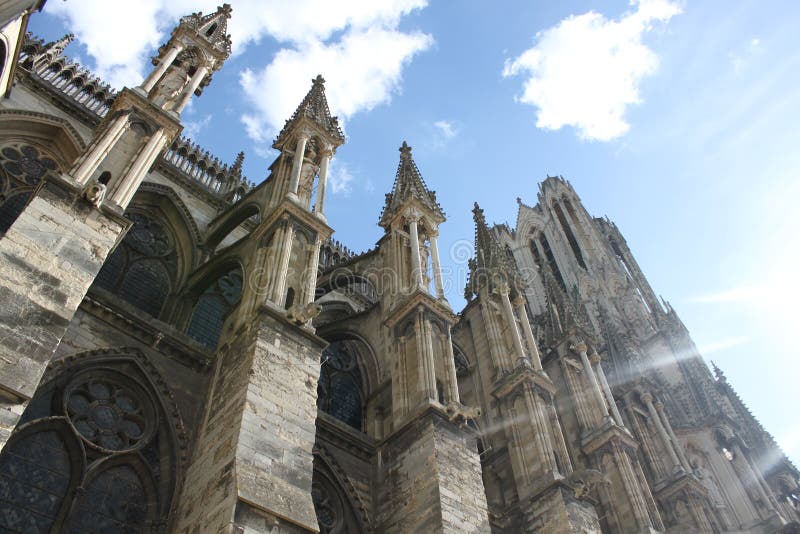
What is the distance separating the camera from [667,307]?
3959 cm

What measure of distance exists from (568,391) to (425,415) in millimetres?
7680

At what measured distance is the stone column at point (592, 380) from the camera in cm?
1667

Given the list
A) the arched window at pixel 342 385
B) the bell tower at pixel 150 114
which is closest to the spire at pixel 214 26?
the bell tower at pixel 150 114

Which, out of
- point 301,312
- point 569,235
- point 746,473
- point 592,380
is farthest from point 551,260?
point 301,312

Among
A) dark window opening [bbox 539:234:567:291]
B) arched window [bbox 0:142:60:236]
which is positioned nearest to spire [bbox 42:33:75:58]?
arched window [bbox 0:142:60:236]

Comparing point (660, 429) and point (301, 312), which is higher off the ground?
point (660, 429)

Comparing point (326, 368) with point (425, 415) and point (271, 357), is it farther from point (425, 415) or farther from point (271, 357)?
point (271, 357)

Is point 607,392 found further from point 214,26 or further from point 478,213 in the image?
point 214,26

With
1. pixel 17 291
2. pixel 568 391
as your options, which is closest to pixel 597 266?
pixel 568 391

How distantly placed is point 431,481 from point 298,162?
6485 millimetres

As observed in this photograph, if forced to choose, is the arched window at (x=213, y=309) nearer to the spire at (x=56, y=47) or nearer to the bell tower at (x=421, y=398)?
the bell tower at (x=421, y=398)

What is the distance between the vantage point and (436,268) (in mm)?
14055

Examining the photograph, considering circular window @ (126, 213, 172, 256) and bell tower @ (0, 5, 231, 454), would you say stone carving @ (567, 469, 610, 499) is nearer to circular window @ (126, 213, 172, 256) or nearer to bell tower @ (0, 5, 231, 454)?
bell tower @ (0, 5, 231, 454)

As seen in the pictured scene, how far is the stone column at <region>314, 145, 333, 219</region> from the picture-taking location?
1238cm
